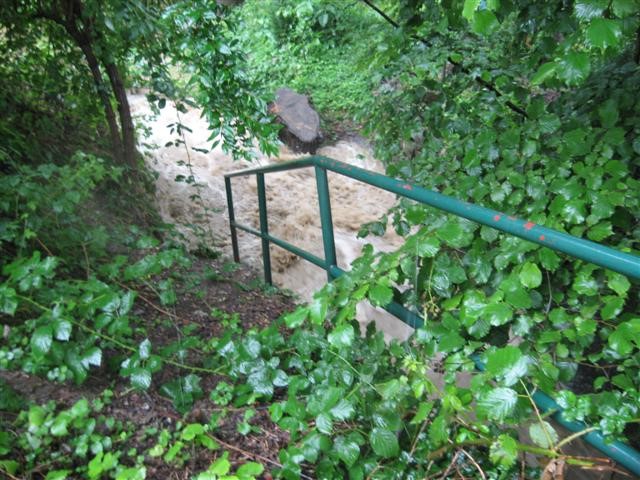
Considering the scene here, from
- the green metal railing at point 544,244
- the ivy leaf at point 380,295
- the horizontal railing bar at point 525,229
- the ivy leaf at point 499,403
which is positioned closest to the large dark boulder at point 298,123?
the green metal railing at point 544,244

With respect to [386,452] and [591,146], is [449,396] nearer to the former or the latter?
[386,452]

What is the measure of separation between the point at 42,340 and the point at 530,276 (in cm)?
131

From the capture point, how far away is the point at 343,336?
124 centimetres

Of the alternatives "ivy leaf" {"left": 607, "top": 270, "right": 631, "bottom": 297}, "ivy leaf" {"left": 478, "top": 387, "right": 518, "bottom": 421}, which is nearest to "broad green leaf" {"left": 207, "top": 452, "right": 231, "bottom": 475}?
"ivy leaf" {"left": 478, "top": 387, "right": 518, "bottom": 421}

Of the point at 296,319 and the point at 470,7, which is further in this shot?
the point at 296,319

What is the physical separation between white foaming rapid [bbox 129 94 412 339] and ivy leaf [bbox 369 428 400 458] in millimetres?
2669

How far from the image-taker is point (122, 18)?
2299mm

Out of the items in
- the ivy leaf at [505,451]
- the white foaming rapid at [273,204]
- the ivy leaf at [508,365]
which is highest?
the ivy leaf at [508,365]

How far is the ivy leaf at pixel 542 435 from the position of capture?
97cm

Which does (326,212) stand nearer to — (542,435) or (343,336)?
(343,336)

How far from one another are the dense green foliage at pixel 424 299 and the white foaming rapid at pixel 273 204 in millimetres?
2013

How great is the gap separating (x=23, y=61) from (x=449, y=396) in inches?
132

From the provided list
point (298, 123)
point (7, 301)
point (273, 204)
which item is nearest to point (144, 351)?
point (7, 301)

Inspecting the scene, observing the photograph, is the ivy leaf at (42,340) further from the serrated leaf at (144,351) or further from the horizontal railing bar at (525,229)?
the horizontal railing bar at (525,229)
